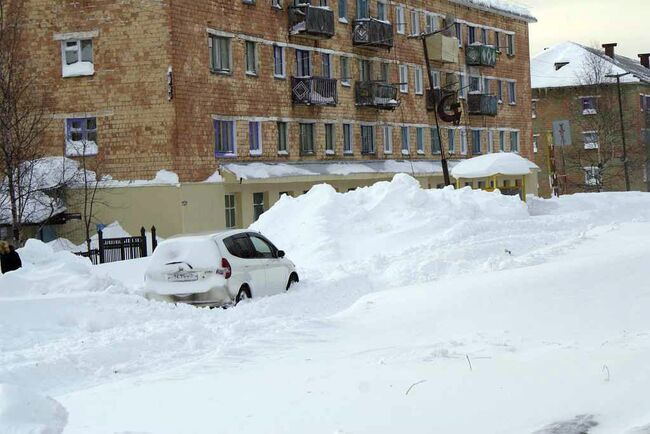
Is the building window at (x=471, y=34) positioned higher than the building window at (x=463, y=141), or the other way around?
the building window at (x=471, y=34)

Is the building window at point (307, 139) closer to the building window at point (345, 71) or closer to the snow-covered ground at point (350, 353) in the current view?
the building window at point (345, 71)

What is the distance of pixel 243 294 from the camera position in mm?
18875

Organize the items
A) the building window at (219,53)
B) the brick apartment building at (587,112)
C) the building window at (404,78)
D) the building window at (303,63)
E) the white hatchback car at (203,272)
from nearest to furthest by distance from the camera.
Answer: the white hatchback car at (203,272)
the building window at (219,53)
the building window at (303,63)
the building window at (404,78)
the brick apartment building at (587,112)

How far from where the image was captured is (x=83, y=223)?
129 feet

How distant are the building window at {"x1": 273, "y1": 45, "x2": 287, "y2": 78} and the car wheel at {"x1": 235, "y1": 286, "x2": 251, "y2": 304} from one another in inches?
1045

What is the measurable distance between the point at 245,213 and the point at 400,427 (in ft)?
113

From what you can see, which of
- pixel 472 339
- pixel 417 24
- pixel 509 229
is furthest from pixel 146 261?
pixel 417 24

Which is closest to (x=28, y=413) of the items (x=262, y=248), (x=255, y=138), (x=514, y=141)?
(x=262, y=248)

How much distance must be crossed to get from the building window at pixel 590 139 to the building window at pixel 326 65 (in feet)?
110

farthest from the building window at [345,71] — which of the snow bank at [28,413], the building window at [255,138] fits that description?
the snow bank at [28,413]

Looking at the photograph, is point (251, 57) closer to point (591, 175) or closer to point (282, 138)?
point (282, 138)

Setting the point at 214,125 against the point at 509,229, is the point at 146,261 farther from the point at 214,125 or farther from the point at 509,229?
the point at 214,125

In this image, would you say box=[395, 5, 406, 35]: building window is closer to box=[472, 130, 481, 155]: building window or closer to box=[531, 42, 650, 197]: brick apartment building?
box=[472, 130, 481, 155]: building window

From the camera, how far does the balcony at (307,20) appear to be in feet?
148
